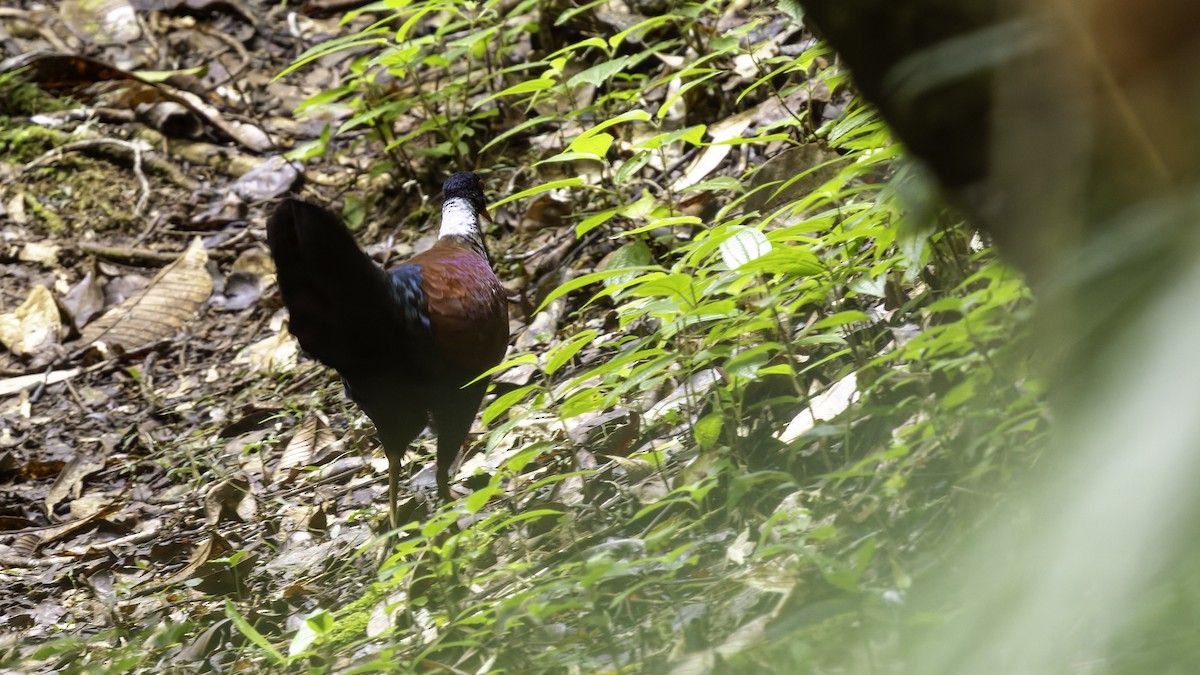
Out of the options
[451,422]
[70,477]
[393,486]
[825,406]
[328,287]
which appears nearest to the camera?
[825,406]

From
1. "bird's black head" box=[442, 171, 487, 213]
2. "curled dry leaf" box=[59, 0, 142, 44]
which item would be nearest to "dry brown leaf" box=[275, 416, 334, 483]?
"bird's black head" box=[442, 171, 487, 213]

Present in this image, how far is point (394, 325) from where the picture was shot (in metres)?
3.10

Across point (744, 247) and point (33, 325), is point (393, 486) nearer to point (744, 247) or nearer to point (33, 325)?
point (744, 247)

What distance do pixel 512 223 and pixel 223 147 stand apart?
2.82 meters

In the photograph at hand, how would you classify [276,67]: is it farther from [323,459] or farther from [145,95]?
[323,459]

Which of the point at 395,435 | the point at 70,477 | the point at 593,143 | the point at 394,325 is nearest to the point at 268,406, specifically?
the point at 70,477

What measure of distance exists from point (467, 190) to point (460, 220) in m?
0.19

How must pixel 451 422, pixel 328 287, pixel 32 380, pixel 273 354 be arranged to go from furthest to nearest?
pixel 32 380 → pixel 273 354 → pixel 451 422 → pixel 328 287

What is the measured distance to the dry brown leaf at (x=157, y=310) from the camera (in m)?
5.58

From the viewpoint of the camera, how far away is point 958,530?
1485 mm

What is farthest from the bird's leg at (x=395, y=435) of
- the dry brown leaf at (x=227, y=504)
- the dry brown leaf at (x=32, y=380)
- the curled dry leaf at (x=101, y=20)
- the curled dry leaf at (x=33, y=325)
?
the curled dry leaf at (x=101, y=20)

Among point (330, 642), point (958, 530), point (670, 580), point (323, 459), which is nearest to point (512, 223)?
point (323, 459)

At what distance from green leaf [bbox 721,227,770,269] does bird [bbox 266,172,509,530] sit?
0.92m

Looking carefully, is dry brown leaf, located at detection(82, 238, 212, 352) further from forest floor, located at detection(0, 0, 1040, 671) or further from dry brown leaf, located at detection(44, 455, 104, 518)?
dry brown leaf, located at detection(44, 455, 104, 518)
